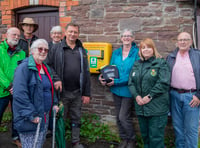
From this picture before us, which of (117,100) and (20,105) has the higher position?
(20,105)

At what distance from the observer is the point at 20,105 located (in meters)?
2.21

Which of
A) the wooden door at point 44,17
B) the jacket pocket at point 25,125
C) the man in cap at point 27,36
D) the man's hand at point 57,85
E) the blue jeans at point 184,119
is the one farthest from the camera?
the wooden door at point 44,17

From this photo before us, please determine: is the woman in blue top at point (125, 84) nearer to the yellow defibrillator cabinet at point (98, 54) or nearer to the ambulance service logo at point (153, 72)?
the yellow defibrillator cabinet at point (98, 54)

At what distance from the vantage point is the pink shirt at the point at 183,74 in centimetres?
294

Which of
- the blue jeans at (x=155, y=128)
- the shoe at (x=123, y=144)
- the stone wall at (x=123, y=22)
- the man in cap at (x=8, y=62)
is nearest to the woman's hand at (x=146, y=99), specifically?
the blue jeans at (x=155, y=128)

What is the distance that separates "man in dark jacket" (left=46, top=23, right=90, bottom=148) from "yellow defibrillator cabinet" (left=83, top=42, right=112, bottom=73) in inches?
16.9

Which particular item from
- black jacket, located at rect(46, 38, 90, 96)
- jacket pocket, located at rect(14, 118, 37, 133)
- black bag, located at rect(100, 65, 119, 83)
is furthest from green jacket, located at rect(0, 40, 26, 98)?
black bag, located at rect(100, 65, 119, 83)

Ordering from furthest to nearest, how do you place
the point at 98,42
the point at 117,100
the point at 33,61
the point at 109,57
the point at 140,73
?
the point at 98,42, the point at 109,57, the point at 117,100, the point at 140,73, the point at 33,61

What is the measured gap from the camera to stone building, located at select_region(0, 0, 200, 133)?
11.9 ft

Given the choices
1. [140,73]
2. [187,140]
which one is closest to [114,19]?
[140,73]

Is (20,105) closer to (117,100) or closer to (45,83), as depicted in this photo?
(45,83)

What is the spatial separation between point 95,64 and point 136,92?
118 cm

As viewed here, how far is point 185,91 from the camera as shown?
9.75 feet

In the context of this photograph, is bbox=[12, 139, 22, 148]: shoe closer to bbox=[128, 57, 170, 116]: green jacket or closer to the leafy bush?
the leafy bush
